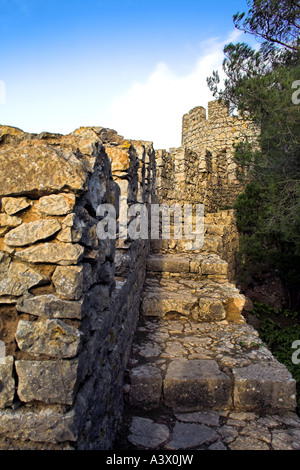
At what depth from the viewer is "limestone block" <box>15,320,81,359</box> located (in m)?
1.20

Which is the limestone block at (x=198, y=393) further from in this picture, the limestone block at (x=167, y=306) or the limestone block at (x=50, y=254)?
the limestone block at (x=50, y=254)

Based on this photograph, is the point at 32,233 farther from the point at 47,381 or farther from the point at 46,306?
the point at 47,381

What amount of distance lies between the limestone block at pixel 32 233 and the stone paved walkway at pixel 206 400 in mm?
1515

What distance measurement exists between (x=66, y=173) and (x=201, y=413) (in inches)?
83.8

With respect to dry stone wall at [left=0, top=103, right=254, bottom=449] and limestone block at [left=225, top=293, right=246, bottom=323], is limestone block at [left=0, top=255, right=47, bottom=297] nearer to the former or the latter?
dry stone wall at [left=0, top=103, right=254, bottom=449]

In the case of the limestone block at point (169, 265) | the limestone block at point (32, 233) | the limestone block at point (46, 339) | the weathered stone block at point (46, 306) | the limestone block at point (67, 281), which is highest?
the limestone block at point (32, 233)

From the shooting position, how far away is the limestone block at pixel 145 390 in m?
2.38

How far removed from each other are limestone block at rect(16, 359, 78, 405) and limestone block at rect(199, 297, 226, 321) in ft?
8.80

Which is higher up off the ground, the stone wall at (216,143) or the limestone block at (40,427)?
the stone wall at (216,143)

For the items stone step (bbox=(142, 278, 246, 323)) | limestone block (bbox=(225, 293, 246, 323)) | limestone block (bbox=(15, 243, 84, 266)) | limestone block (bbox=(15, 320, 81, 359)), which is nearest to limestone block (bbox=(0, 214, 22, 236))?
limestone block (bbox=(15, 243, 84, 266))

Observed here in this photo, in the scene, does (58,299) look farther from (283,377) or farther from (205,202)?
(205,202)

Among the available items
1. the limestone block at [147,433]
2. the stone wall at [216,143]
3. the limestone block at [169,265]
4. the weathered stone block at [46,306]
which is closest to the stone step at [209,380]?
the limestone block at [147,433]

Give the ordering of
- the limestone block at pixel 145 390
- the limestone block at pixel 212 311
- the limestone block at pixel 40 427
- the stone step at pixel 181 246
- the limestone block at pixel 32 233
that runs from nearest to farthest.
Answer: the limestone block at pixel 40 427, the limestone block at pixel 32 233, the limestone block at pixel 145 390, the limestone block at pixel 212 311, the stone step at pixel 181 246

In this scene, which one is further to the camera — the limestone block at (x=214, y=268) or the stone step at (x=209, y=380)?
the limestone block at (x=214, y=268)
